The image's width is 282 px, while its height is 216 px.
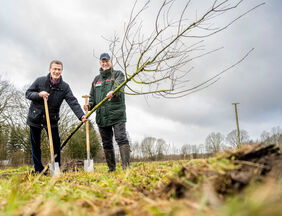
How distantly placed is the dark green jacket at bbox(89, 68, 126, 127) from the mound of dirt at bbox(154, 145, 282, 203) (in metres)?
3.22

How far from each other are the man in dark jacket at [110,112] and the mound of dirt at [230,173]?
10.4 ft

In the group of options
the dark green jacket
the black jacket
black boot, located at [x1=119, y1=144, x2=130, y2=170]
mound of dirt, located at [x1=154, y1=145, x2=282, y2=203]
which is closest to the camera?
mound of dirt, located at [x1=154, y1=145, x2=282, y2=203]

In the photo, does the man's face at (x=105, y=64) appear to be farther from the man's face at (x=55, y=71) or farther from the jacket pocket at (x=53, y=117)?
the jacket pocket at (x=53, y=117)

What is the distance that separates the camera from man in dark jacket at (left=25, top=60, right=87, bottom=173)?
14.5 ft

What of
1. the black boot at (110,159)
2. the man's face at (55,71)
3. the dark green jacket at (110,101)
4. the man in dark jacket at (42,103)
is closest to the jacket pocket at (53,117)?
the man in dark jacket at (42,103)

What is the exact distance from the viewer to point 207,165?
1.13 metres

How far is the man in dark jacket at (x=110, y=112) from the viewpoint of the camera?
13.9ft

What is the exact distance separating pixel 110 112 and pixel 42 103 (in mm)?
1547

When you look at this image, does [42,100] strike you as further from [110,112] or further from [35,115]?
[110,112]

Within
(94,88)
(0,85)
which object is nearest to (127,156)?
(94,88)

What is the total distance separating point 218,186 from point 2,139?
2297cm

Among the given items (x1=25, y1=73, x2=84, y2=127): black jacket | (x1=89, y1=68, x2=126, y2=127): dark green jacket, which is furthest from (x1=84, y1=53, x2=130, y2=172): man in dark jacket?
(x1=25, y1=73, x2=84, y2=127): black jacket

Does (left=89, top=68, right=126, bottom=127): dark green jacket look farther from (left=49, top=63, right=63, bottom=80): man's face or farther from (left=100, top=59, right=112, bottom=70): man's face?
(left=49, top=63, right=63, bottom=80): man's face

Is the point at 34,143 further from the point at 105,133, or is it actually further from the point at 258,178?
the point at 258,178
